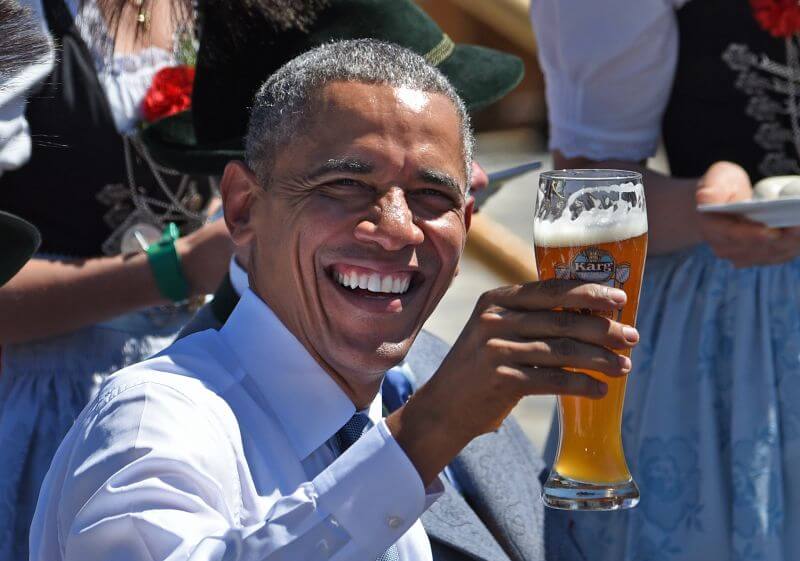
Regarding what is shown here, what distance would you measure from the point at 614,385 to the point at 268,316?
1.74 ft

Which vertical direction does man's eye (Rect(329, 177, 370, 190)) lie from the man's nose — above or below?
above

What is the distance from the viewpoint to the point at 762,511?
2477mm

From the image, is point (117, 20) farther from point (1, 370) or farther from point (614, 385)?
point (614, 385)

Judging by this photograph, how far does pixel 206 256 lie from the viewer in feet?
8.98

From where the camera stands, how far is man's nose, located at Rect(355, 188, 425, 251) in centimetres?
169

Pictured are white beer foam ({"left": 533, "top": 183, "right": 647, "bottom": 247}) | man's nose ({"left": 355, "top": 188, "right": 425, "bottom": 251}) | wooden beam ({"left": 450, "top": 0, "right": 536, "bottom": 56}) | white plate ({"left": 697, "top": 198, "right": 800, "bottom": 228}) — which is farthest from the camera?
wooden beam ({"left": 450, "top": 0, "right": 536, "bottom": 56})

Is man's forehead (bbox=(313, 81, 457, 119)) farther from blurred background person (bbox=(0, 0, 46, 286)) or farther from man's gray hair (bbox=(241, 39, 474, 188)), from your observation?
blurred background person (bbox=(0, 0, 46, 286))

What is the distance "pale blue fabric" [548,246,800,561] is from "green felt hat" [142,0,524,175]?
2.26ft

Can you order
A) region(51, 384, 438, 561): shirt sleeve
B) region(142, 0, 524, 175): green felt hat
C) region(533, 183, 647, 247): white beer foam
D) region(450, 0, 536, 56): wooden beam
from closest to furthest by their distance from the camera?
1. region(51, 384, 438, 561): shirt sleeve
2. region(533, 183, 647, 247): white beer foam
3. region(142, 0, 524, 175): green felt hat
4. region(450, 0, 536, 56): wooden beam

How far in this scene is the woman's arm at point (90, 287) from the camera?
2.64 m

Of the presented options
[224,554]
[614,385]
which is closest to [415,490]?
[224,554]

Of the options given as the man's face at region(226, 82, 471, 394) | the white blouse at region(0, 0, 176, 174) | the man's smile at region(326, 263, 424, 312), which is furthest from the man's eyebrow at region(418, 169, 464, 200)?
the white blouse at region(0, 0, 176, 174)

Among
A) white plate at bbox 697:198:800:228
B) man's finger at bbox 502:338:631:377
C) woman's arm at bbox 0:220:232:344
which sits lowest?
woman's arm at bbox 0:220:232:344

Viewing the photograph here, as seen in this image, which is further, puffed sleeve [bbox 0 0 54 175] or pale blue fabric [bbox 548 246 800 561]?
pale blue fabric [bbox 548 246 800 561]
